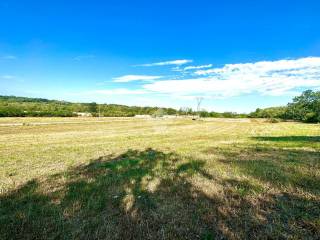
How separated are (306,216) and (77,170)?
7.26 m

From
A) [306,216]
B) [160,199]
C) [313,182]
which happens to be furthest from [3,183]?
[313,182]

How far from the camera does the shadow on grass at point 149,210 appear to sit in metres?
4.06

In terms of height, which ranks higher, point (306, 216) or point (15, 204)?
point (306, 216)

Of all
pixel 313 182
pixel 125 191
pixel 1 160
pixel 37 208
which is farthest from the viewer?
pixel 1 160

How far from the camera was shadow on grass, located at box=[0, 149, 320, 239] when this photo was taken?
4062 millimetres

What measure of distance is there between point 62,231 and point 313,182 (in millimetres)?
6823

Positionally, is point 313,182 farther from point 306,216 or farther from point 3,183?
point 3,183

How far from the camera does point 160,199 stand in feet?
18.3

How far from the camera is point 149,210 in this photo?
16.3 feet

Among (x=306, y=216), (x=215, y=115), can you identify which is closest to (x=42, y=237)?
(x=306, y=216)

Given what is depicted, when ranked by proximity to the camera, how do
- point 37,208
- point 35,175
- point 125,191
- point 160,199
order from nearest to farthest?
point 37,208, point 160,199, point 125,191, point 35,175

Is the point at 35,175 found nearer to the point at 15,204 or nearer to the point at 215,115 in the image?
the point at 15,204

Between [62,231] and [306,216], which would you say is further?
[306,216]

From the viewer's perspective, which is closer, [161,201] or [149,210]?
[149,210]
